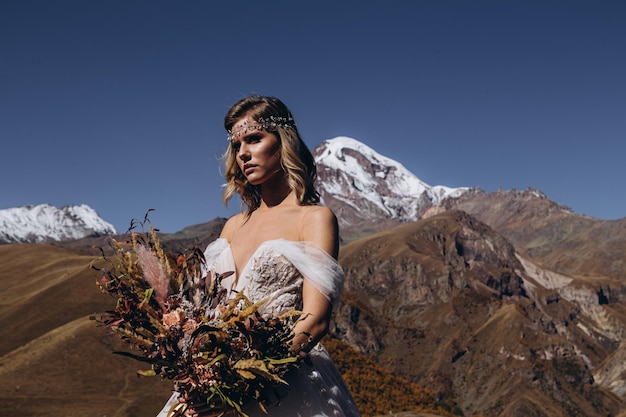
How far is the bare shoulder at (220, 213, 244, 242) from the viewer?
5773mm

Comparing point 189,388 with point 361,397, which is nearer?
point 189,388

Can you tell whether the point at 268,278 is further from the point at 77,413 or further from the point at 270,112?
the point at 77,413

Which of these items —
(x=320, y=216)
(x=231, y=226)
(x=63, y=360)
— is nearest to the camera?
(x=320, y=216)

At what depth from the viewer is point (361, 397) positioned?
265ft

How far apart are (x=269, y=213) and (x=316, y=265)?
94 centimetres

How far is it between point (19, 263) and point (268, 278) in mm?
150304

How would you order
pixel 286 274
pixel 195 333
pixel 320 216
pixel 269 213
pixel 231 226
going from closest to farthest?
pixel 195 333, pixel 286 274, pixel 320 216, pixel 269 213, pixel 231 226

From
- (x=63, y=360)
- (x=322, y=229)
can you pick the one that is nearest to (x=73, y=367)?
(x=63, y=360)

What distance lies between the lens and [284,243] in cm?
480

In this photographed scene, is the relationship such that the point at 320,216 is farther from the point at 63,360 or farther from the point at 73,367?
the point at 63,360

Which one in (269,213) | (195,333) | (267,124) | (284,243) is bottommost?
(195,333)

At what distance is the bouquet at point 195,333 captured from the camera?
394 cm

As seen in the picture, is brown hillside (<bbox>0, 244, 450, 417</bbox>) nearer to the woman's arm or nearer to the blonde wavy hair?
the blonde wavy hair

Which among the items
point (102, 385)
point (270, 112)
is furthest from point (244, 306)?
point (102, 385)
